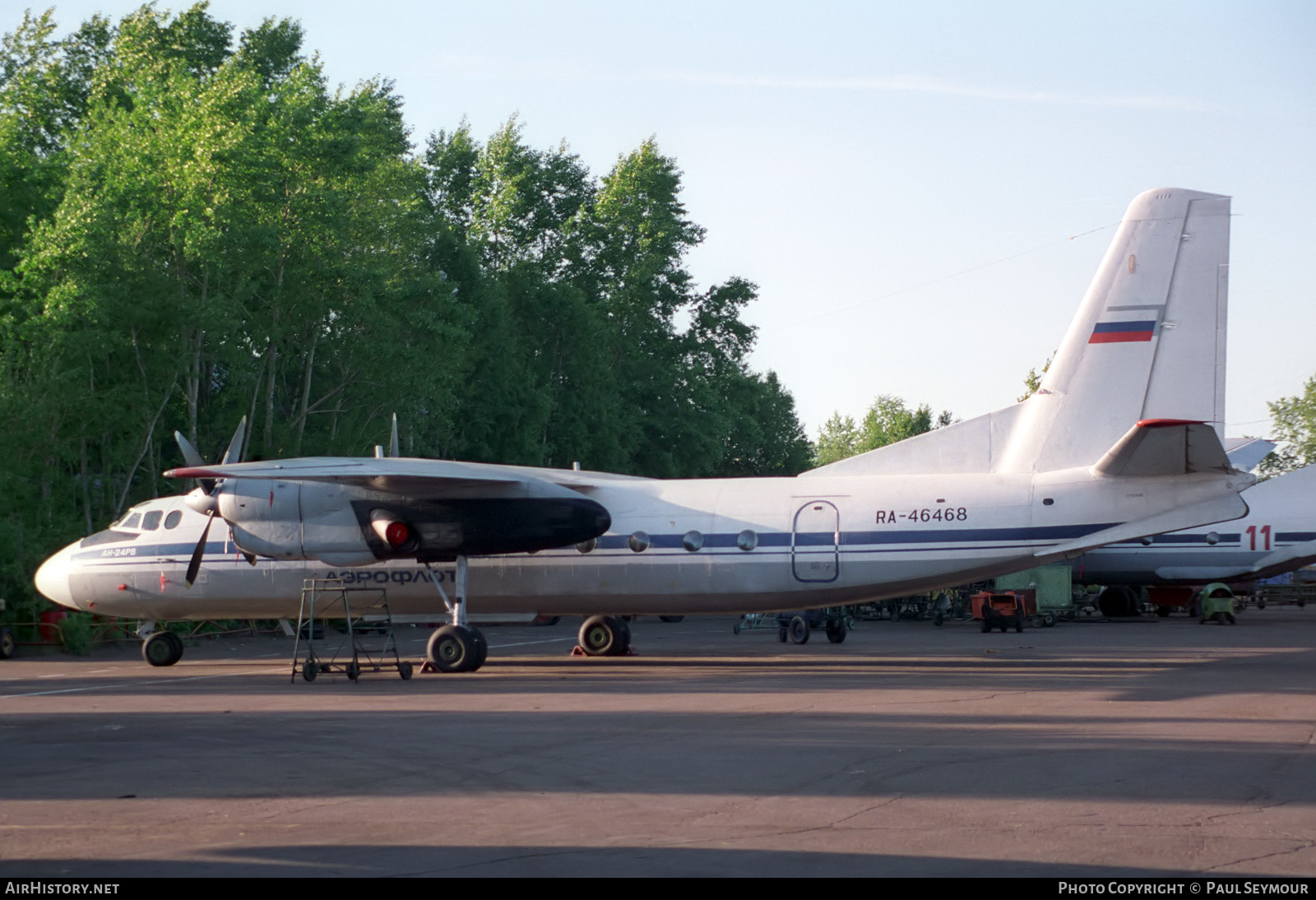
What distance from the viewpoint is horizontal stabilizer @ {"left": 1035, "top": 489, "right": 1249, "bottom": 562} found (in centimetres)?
1678

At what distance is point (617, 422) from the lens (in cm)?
5362

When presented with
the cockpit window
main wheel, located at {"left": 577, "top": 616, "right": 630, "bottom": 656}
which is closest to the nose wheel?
main wheel, located at {"left": 577, "top": 616, "right": 630, "bottom": 656}

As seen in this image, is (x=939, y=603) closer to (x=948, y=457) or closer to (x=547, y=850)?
(x=948, y=457)

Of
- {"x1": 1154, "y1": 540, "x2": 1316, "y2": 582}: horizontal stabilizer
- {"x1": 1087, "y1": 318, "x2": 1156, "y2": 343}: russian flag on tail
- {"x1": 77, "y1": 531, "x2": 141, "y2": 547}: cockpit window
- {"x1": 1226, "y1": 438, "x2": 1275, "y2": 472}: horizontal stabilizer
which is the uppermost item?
{"x1": 1087, "y1": 318, "x2": 1156, "y2": 343}: russian flag on tail

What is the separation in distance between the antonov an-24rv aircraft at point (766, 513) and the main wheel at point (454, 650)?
5cm

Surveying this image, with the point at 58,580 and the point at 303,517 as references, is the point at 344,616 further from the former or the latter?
the point at 58,580

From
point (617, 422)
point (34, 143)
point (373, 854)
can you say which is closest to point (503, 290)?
point (617, 422)

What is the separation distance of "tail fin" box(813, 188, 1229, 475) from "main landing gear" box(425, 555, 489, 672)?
366 inches

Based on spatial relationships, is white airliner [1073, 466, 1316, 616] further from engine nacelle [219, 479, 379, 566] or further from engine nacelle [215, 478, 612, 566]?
engine nacelle [219, 479, 379, 566]

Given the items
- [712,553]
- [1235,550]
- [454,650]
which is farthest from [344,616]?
[1235,550]

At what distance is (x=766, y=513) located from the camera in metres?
19.7

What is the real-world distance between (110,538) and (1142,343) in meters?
18.7

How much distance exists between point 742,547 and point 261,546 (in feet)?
27.2

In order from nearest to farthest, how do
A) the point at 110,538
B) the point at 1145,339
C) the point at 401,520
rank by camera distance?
the point at 1145,339
the point at 401,520
the point at 110,538
